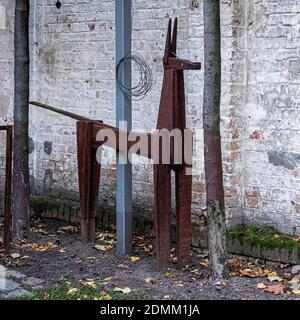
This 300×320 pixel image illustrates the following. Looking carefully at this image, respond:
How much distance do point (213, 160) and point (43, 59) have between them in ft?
10.8

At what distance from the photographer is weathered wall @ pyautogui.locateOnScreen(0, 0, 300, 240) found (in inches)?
261

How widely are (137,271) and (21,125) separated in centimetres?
188

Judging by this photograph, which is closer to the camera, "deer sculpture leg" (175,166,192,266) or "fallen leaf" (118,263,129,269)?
"deer sculpture leg" (175,166,192,266)

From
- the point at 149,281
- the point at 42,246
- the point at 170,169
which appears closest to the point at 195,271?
the point at 149,281

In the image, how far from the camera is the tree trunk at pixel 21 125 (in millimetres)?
7195

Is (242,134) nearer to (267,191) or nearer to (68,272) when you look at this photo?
(267,191)

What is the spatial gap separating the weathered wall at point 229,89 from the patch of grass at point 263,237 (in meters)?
0.08

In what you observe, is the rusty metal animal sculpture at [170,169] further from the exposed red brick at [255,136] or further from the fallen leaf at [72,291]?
the exposed red brick at [255,136]

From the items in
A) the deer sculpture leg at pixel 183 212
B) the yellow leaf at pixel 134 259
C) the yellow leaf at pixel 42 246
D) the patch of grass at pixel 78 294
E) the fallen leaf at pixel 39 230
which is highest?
the deer sculpture leg at pixel 183 212

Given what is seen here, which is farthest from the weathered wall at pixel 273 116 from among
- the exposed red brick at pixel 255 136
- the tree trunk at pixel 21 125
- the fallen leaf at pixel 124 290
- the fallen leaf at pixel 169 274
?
→ the tree trunk at pixel 21 125

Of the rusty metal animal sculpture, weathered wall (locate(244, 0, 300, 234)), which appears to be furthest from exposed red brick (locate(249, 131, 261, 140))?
the rusty metal animal sculpture

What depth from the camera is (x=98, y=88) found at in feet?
26.1

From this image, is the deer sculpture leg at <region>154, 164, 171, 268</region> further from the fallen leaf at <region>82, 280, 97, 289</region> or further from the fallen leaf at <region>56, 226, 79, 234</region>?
the fallen leaf at <region>56, 226, 79, 234</region>

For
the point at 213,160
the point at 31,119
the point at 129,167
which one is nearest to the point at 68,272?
the point at 129,167
